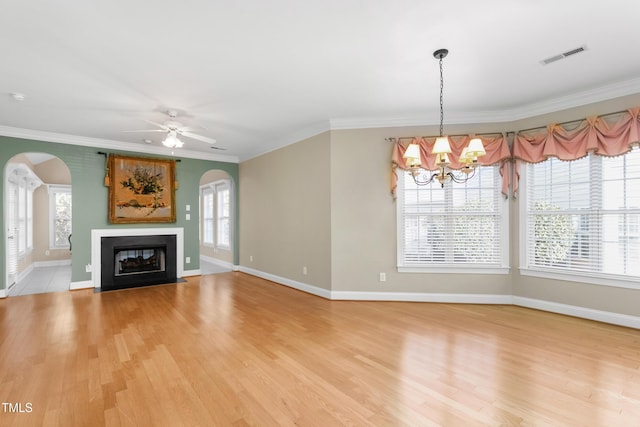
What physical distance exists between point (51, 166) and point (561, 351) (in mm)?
11254

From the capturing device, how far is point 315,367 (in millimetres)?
2605

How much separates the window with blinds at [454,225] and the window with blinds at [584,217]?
1.22 ft

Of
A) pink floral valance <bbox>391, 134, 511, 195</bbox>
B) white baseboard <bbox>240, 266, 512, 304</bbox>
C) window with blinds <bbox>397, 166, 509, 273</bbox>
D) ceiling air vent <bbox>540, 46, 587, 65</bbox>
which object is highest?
ceiling air vent <bbox>540, 46, 587, 65</bbox>

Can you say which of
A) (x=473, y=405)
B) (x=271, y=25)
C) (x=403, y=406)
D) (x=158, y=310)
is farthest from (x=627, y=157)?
(x=158, y=310)

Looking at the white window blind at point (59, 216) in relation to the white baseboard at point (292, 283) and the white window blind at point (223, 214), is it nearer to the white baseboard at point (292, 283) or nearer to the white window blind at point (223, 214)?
the white window blind at point (223, 214)

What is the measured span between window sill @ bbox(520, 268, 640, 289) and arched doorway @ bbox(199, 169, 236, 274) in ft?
→ 20.0

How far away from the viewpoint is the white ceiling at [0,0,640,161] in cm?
226

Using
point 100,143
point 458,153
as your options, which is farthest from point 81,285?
point 458,153

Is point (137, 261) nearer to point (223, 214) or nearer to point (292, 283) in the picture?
point (223, 214)

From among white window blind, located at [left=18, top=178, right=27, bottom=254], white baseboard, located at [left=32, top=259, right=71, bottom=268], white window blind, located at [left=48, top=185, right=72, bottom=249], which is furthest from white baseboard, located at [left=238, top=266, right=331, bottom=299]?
white window blind, located at [left=48, top=185, right=72, bottom=249]

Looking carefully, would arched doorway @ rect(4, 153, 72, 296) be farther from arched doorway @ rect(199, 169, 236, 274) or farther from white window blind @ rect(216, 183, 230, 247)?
white window blind @ rect(216, 183, 230, 247)

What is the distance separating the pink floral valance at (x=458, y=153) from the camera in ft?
14.0

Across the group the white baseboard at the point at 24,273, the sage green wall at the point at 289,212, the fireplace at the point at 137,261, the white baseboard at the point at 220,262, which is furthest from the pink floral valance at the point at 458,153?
the white baseboard at the point at 24,273

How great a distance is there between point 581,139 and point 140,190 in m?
7.29
